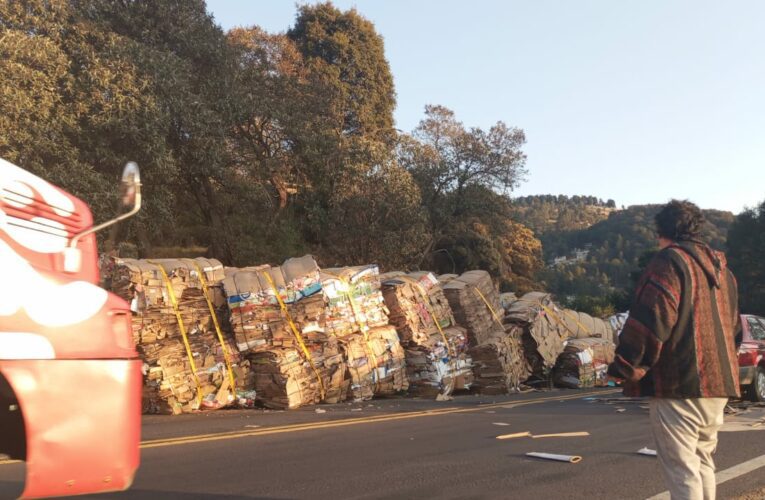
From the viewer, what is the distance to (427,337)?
13.0 metres

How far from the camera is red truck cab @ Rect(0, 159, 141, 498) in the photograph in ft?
9.82

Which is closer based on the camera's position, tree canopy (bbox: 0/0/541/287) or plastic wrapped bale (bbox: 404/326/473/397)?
plastic wrapped bale (bbox: 404/326/473/397)

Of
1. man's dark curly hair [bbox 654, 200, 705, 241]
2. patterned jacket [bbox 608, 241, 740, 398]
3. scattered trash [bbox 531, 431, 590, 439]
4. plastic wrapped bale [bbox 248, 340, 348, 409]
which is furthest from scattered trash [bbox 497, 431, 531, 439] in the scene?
man's dark curly hair [bbox 654, 200, 705, 241]

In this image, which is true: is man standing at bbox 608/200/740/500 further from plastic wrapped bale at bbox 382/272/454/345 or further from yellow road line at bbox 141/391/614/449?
plastic wrapped bale at bbox 382/272/454/345

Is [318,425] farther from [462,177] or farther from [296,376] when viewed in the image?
[462,177]

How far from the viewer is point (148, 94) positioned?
55.0ft

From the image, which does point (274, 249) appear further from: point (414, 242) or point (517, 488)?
point (517, 488)

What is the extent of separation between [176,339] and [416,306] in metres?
5.14

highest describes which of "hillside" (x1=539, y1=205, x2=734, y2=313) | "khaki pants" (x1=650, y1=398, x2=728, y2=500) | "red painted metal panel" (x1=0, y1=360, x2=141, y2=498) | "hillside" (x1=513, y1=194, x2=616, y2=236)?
"hillside" (x1=513, y1=194, x2=616, y2=236)

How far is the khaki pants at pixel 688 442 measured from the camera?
3.55m

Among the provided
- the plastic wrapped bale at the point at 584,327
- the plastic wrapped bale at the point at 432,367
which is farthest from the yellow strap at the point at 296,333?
the plastic wrapped bale at the point at 584,327

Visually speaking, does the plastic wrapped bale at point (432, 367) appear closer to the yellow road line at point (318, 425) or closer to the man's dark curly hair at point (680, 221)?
the yellow road line at point (318, 425)

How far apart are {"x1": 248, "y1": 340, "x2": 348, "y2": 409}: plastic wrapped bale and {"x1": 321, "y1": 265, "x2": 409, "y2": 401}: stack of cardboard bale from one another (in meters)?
0.43

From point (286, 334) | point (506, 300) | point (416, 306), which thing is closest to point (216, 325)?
point (286, 334)
